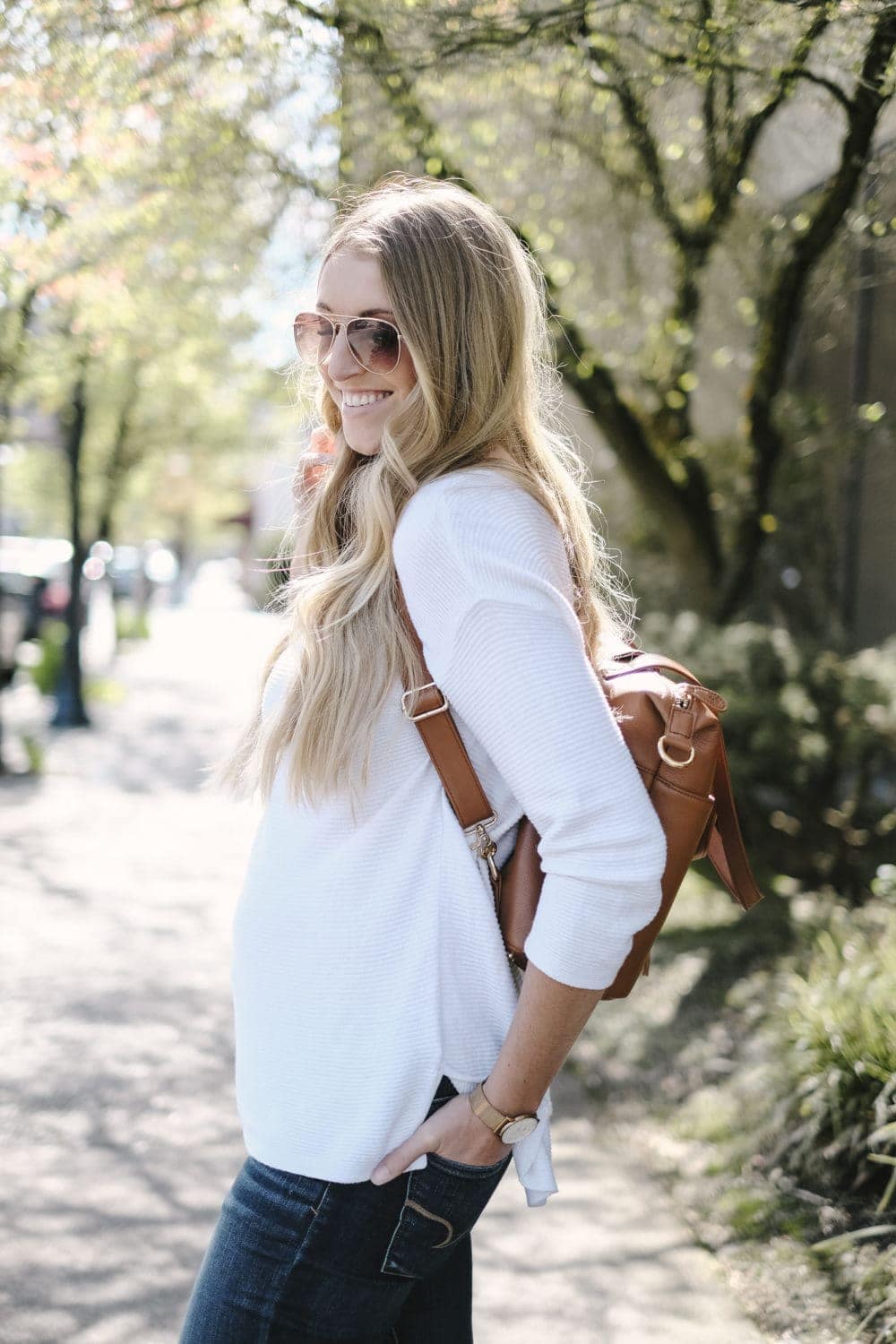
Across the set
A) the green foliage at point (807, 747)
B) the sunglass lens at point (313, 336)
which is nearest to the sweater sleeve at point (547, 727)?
the sunglass lens at point (313, 336)

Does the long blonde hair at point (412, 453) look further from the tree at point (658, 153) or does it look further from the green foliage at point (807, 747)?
the green foliage at point (807, 747)

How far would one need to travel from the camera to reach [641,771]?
1469mm

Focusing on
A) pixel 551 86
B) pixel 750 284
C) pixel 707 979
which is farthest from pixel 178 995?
pixel 750 284

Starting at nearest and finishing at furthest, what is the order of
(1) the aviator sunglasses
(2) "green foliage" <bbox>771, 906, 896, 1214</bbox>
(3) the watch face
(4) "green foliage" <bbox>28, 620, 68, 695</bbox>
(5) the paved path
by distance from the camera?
(3) the watch face
(1) the aviator sunglasses
(5) the paved path
(2) "green foliage" <bbox>771, 906, 896, 1214</bbox>
(4) "green foliage" <bbox>28, 620, 68, 695</bbox>

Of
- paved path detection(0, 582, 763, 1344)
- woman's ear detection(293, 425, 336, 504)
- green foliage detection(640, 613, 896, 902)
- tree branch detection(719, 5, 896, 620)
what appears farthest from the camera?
green foliage detection(640, 613, 896, 902)

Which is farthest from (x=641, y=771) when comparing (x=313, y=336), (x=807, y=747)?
(x=807, y=747)

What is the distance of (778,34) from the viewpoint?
3.19 m

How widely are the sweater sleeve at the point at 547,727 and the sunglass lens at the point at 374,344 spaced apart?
0.30 metres

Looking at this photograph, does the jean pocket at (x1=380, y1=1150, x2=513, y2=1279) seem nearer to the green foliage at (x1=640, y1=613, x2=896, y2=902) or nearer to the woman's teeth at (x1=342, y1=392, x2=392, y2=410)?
the woman's teeth at (x1=342, y1=392, x2=392, y2=410)

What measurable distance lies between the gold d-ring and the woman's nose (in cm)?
63

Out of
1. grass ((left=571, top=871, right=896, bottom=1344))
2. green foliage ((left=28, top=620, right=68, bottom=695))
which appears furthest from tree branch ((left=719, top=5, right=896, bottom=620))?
green foliage ((left=28, top=620, right=68, bottom=695))

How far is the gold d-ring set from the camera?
146 centimetres

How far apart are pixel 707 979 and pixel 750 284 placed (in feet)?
12.7

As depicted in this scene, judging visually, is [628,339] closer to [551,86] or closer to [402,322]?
[551,86]
